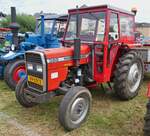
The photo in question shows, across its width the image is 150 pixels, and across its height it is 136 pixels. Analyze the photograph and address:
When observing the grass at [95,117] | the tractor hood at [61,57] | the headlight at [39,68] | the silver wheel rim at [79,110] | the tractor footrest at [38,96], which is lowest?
the grass at [95,117]

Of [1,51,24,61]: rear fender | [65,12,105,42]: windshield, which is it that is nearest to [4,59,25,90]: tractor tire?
[1,51,24,61]: rear fender

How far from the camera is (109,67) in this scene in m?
5.43

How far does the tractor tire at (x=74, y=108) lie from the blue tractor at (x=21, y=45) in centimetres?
252

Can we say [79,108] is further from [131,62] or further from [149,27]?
[149,27]

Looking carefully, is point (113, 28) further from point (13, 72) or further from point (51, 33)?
point (51, 33)

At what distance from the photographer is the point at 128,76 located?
5547 millimetres

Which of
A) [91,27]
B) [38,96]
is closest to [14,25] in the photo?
[91,27]

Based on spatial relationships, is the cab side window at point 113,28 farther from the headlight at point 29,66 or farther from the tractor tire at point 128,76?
Result: the headlight at point 29,66

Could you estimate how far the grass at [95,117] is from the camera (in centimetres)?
428

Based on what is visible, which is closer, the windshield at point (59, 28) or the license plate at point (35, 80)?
the license plate at point (35, 80)

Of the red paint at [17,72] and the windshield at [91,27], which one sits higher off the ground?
the windshield at [91,27]

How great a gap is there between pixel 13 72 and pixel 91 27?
2405 millimetres

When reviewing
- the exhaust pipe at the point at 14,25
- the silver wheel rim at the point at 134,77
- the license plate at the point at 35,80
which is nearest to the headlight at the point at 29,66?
the license plate at the point at 35,80

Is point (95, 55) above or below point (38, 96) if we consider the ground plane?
above
